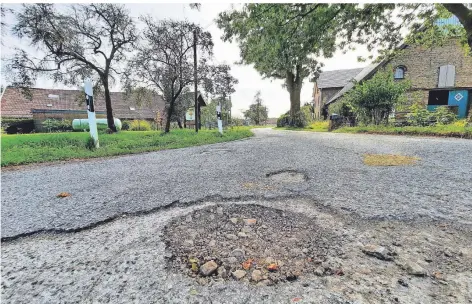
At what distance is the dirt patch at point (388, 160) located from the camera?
3.42m

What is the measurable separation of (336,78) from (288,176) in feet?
117

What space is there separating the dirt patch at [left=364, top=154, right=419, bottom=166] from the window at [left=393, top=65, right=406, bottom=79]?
20739 mm

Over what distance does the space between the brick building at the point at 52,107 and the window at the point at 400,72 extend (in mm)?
22720

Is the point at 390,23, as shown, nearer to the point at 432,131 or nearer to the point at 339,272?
the point at 432,131

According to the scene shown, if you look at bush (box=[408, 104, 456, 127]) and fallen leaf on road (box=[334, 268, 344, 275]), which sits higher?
bush (box=[408, 104, 456, 127])

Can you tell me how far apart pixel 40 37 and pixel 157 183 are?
10.6 metres

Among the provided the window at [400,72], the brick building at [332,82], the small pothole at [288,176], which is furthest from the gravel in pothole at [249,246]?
the brick building at [332,82]

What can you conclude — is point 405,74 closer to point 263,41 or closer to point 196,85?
point 196,85

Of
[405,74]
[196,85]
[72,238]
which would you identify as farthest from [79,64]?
[405,74]

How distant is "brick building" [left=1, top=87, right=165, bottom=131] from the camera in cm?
2462

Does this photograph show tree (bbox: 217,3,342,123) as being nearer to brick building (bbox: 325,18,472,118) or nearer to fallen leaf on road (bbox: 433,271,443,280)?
fallen leaf on road (bbox: 433,271,443,280)

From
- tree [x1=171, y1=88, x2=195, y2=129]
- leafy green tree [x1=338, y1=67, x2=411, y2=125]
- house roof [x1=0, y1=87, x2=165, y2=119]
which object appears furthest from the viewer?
house roof [x1=0, y1=87, x2=165, y2=119]

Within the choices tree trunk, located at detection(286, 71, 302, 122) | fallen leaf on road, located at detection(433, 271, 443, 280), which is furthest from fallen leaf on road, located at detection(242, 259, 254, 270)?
tree trunk, located at detection(286, 71, 302, 122)

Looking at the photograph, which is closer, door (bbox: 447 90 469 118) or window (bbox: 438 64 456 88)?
window (bbox: 438 64 456 88)
